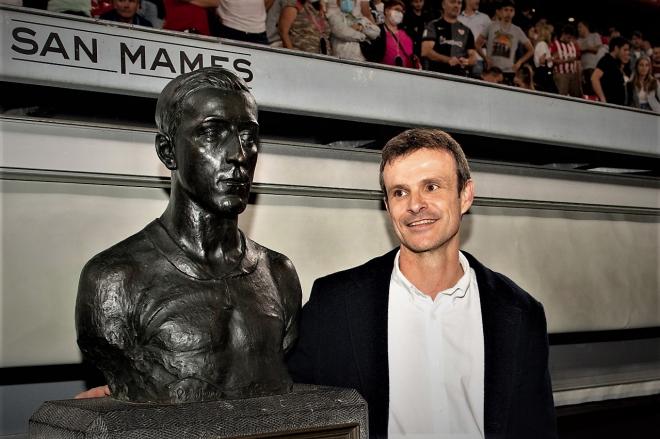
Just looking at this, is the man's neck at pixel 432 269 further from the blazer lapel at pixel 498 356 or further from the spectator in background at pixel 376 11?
the spectator in background at pixel 376 11

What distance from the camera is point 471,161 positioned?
551 cm

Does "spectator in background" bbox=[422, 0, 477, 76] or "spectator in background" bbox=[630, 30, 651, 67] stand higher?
"spectator in background" bbox=[630, 30, 651, 67]

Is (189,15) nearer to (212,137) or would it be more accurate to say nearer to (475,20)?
(212,137)

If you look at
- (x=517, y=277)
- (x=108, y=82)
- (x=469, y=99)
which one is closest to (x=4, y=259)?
(x=108, y=82)

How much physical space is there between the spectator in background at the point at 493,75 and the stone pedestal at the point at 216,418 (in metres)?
4.10

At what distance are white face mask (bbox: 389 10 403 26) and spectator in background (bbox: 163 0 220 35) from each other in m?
1.47

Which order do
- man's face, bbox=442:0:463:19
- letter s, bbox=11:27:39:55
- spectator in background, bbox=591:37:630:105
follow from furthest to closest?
1. spectator in background, bbox=591:37:630:105
2. man's face, bbox=442:0:463:19
3. letter s, bbox=11:27:39:55

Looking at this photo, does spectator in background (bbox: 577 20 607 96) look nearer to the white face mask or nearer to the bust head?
Answer: the white face mask

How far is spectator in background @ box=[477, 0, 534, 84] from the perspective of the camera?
6320 mm

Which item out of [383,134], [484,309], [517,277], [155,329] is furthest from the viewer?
[517,277]

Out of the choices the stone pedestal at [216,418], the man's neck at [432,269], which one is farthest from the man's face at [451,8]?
the stone pedestal at [216,418]

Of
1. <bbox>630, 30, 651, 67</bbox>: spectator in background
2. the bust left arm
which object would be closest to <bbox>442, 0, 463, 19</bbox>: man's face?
<bbox>630, 30, 651, 67</bbox>: spectator in background

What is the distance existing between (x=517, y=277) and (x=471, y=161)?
3.51ft

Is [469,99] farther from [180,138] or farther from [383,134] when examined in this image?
[180,138]
